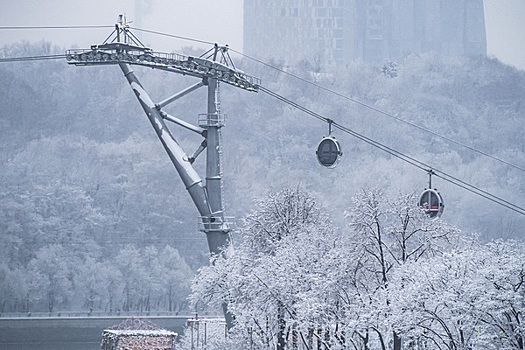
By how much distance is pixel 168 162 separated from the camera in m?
114

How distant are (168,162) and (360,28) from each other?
129 ft

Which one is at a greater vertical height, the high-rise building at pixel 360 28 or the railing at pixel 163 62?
the high-rise building at pixel 360 28

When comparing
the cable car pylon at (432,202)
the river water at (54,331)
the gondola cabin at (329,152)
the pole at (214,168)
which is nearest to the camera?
the gondola cabin at (329,152)

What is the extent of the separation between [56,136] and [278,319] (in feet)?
281

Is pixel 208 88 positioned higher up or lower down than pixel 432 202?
higher up

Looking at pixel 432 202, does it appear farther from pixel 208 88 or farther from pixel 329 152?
pixel 208 88

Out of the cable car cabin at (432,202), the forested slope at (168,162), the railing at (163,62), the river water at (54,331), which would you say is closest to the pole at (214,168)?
the railing at (163,62)

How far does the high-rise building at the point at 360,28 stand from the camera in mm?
143625

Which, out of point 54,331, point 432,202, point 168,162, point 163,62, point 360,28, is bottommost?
point 432,202

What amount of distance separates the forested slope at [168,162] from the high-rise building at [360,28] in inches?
377

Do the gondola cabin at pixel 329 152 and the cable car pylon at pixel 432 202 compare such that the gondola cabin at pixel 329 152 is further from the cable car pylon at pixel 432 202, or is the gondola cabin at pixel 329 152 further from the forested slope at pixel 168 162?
the forested slope at pixel 168 162

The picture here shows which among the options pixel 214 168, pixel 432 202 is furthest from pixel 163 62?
pixel 432 202

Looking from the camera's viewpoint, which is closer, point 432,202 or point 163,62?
point 432,202

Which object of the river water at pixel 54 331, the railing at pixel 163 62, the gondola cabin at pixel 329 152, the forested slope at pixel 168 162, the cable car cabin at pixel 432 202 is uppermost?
the forested slope at pixel 168 162
